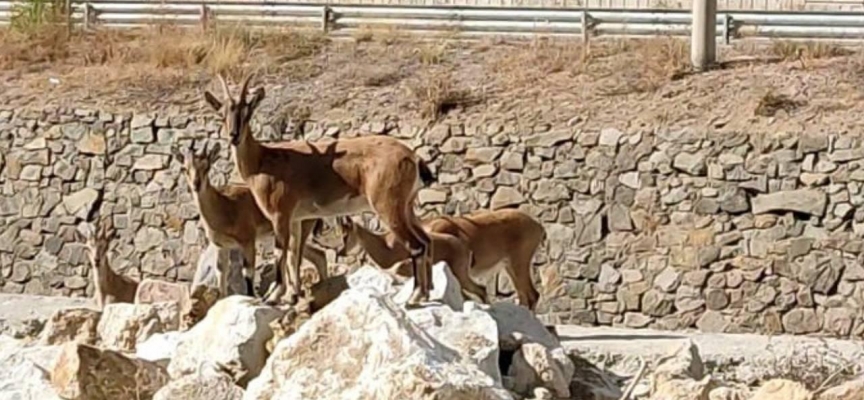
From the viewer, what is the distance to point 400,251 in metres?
16.7

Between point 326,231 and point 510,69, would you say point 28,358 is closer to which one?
point 326,231

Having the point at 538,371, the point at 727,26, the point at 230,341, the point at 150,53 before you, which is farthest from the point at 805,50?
the point at 230,341

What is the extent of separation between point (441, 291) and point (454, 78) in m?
9.90

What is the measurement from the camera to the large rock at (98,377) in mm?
10719

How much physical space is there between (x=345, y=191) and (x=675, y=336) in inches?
264

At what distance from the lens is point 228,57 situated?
23531mm

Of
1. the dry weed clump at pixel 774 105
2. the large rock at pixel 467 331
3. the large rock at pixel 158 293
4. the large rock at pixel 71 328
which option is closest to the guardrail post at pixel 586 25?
the dry weed clump at pixel 774 105

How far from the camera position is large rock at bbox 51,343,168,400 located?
10719 millimetres

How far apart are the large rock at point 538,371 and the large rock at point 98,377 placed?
2077 millimetres

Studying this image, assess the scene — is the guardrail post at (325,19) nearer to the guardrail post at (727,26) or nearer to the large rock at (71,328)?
the guardrail post at (727,26)

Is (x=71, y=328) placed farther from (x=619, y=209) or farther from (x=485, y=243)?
(x=619, y=209)

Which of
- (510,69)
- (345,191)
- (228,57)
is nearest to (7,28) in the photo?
(228,57)

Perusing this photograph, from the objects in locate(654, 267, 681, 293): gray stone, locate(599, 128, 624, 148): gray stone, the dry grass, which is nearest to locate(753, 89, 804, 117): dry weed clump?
locate(599, 128, 624, 148): gray stone

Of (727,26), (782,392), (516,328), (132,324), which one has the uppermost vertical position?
(727,26)
